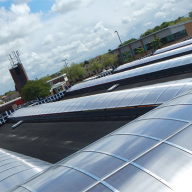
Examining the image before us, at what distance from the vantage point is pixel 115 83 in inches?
1091

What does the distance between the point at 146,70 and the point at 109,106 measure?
1152 centimetres

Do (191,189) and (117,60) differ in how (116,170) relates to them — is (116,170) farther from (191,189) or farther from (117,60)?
(117,60)

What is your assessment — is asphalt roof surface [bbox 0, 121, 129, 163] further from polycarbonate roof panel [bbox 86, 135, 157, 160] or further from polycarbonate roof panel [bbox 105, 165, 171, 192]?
polycarbonate roof panel [bbox 105, 165, 171, 192]

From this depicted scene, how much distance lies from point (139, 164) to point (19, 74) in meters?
66.2

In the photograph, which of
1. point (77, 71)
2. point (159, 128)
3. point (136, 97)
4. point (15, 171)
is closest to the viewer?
point (159, 128)

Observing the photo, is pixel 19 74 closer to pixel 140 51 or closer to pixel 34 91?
pixel 34 91

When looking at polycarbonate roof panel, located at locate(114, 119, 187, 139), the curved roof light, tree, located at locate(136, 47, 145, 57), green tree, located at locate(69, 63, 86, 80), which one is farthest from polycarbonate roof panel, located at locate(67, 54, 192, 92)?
green tree, located at locate(69, 63, 86, 80)

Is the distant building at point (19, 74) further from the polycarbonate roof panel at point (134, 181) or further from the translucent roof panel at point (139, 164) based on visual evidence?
the polycarbonate roof panel at point (134, 181)

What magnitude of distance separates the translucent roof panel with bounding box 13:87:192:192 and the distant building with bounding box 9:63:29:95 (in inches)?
2481

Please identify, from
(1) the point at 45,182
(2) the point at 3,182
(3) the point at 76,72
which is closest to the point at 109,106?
(2) the point at 3,182

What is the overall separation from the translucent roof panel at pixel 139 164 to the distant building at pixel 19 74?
63011 mm

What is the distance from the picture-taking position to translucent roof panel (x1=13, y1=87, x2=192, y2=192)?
394 centimetres

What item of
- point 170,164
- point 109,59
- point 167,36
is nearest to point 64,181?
point 170,164

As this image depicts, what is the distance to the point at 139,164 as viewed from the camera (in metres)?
4.47
